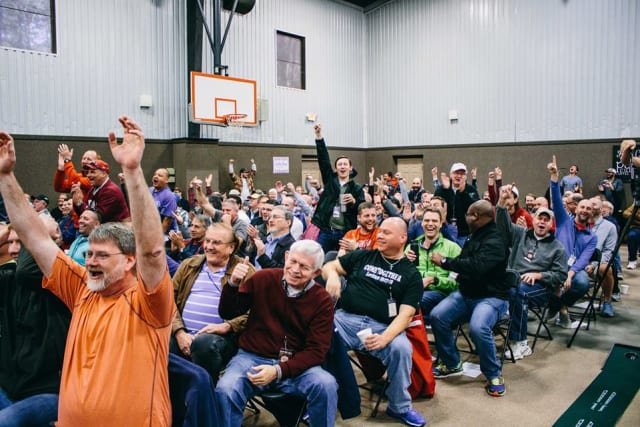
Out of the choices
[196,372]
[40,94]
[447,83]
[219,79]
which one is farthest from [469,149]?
[196,372]

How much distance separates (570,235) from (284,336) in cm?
351

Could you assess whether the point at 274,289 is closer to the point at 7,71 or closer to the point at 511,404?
the point at 511,404

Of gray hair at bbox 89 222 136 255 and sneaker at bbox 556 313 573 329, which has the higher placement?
gray hair at bbox 89 222 136 255

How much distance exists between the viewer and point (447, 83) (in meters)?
12.6

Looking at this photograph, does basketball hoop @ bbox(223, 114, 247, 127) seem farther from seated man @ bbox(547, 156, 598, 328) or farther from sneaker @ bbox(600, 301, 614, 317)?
sneaker @ bbox(600, 301, 614, 317)

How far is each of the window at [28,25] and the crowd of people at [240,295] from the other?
4.85 m

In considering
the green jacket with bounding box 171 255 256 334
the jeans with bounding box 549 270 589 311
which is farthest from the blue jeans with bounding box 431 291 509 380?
the green jacket with bounding box 171 255 256 334

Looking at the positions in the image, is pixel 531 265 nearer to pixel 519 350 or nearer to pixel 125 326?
pixel 519 350

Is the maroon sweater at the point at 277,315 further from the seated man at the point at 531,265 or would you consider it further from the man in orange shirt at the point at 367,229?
the seated man at the point at 531,265

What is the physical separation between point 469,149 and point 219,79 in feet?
21.5

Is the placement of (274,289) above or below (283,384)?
above

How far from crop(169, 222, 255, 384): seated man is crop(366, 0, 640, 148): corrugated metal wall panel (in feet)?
33.7

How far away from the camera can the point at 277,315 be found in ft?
8.51

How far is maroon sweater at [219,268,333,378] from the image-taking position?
253 cm
